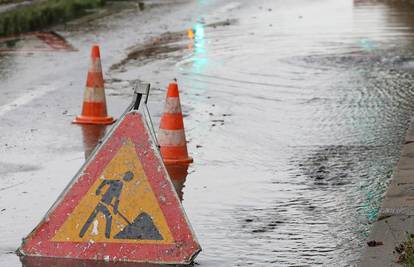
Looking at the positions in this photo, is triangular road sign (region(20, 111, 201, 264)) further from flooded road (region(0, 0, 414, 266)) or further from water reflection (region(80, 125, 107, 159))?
water reflection (region(80, 125, 107, 159))

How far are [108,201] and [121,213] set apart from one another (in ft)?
0.42

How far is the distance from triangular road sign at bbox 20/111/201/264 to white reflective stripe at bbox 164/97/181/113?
266 cm

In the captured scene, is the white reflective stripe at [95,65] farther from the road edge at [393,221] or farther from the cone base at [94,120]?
the road edge at [393,221]

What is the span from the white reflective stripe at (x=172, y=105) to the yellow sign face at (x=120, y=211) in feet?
8.93

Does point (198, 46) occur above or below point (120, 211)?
below

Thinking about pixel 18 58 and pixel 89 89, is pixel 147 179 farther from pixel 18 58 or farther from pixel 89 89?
pixel 18 58

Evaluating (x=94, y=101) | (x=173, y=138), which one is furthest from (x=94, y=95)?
(x=173, y=138)

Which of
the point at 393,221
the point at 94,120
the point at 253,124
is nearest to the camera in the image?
the point at 393,221

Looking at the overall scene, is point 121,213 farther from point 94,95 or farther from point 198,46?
point 198,46

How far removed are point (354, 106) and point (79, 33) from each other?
933cm

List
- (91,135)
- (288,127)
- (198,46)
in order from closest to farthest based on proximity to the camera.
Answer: (91,135), (288,127), (198,46)

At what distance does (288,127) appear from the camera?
12305 mm

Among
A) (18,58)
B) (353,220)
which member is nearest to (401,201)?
(353,220)

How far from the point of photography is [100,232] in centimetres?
770
